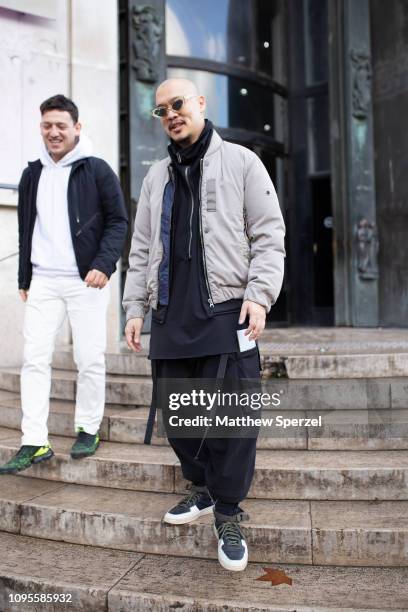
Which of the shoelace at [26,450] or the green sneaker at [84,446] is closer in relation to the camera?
the shoelace at [26,450]

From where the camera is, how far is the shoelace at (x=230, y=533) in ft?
8.95

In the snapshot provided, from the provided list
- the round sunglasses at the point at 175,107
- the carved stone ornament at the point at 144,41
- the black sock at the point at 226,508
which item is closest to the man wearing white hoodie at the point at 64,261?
the round sunglasses at the point at 175,107

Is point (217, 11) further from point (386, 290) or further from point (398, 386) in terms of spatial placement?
point (398, 386)

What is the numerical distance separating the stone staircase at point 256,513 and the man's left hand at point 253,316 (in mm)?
1011

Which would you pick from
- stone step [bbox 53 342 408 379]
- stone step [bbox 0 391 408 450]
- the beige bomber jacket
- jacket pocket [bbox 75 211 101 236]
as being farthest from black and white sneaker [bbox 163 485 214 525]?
jacket pocket [bbox 75 211 101 236]

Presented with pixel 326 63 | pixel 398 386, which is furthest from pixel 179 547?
pixel 326 63

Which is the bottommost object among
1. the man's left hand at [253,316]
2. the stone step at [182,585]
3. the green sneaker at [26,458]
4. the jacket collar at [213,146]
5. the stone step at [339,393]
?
the stone step at [182,585]

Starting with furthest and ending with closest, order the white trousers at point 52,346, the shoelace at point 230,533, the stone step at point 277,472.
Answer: the white trousers at point 52,346
the stone step at point 277,472
the shoelace at point 230,533

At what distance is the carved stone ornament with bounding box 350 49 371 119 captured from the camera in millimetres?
8820

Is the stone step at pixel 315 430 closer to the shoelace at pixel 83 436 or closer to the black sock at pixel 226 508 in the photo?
the shoelace at pixel 83 436

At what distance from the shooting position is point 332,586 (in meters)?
2.62

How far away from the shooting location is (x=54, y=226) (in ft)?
11.5

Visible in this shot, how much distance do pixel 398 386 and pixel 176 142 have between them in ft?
7.45

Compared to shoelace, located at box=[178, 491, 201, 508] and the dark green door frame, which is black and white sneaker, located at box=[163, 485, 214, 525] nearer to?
shoelace, located at box=[178, 491, 201, 508]
